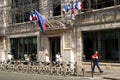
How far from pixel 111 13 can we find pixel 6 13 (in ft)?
59.6

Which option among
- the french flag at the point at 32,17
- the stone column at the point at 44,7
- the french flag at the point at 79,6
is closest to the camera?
the french flag at the point at 79,6

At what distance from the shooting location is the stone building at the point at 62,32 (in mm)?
26684

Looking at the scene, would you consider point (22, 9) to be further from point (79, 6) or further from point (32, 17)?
point (79, 6)

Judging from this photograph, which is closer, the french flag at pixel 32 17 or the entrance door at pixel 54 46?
the entrance door at pixel 54 46

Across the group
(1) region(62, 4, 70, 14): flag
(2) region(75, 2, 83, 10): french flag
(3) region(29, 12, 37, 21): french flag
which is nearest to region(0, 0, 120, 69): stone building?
(2) region(75, 2, 83, 10): french flag

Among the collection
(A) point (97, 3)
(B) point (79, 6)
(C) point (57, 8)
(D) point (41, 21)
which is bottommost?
(D) point (41, 21)

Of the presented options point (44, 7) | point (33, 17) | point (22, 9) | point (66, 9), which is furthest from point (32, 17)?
point (66, 9)

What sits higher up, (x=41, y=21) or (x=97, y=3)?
(x=97, y=3)

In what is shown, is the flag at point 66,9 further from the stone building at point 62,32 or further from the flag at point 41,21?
the flag at point 41,21

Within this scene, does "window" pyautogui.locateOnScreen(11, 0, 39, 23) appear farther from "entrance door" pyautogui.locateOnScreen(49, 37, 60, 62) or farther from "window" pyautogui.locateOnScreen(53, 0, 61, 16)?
"entrance door" pyautogui.locateOnScreen(49, 37, 60, 62)

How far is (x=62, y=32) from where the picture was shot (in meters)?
31.3

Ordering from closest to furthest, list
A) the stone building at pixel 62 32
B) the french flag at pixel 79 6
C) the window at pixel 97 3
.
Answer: the stone building at pixel 62 32
the window at pixel 97 3
the french flag at pixel 79 6

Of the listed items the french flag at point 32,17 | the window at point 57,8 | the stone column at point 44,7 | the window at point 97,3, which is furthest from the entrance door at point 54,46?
the window at point 97,3

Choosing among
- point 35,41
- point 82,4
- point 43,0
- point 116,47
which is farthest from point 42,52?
point 116,47
